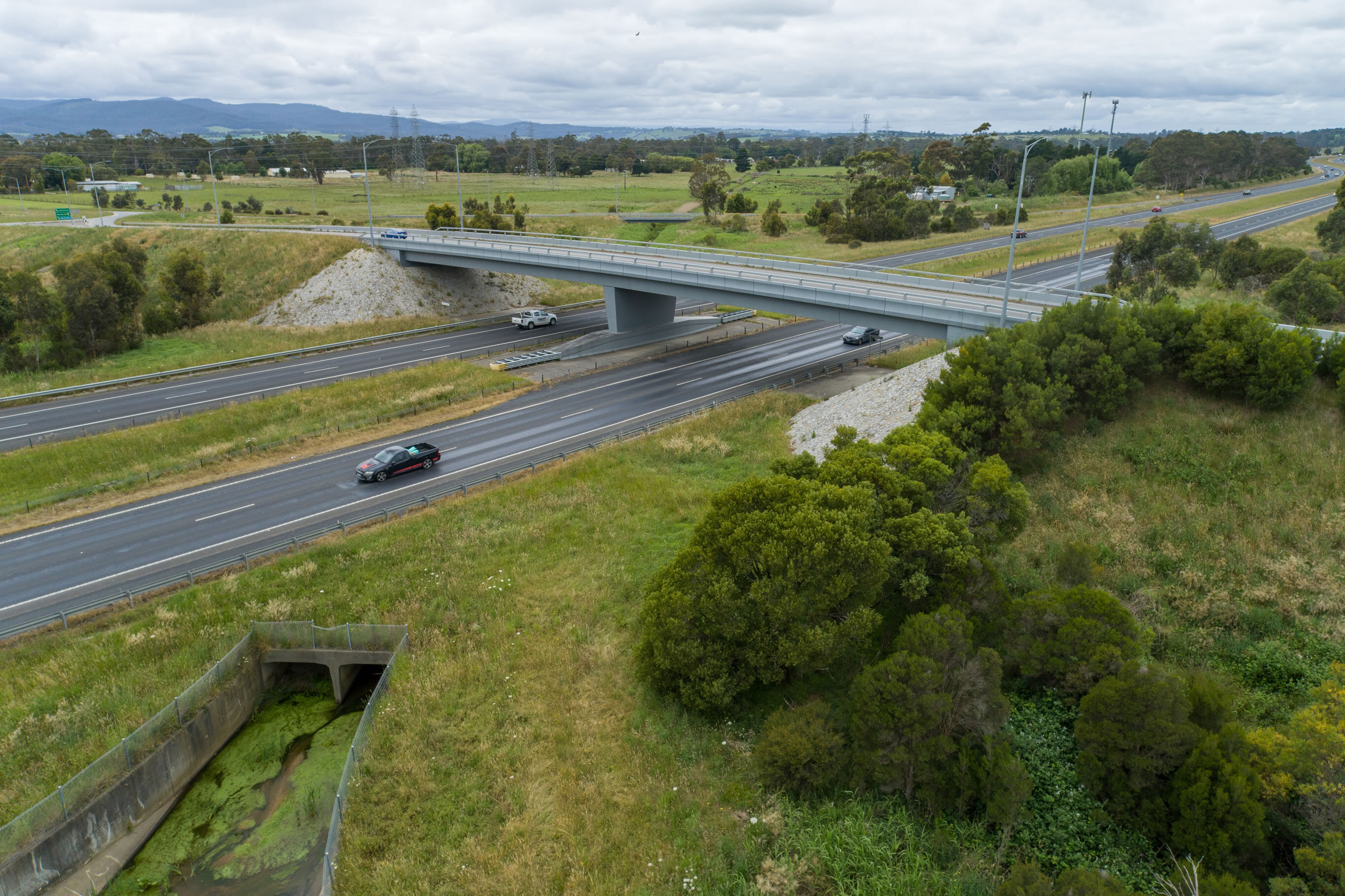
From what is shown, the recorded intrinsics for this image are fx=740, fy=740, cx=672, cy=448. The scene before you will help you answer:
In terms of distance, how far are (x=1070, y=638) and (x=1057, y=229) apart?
100 m

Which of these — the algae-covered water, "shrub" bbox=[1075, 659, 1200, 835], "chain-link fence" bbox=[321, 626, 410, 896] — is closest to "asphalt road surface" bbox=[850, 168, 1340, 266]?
"shrub" bbox=[1075, 659, 1200, 835]

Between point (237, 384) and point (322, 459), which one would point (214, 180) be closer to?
point (237, 384)

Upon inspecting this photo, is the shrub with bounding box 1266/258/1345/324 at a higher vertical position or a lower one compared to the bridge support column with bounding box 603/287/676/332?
higher

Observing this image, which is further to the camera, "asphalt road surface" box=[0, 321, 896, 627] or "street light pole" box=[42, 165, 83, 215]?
"street light pole" box=[42, 165, 83, 215]

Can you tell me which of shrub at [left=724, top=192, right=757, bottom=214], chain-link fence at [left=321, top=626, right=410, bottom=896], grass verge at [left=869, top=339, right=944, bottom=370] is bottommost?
chain-link fence at [left=321, top=626, right=410, bottom=896]

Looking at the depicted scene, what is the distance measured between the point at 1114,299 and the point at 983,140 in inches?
5029

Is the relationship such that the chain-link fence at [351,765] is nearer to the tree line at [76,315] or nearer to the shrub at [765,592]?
the shrub at [765,592]

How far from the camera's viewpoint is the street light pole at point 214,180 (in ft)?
301

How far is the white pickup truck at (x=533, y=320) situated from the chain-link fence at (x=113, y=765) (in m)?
47.4

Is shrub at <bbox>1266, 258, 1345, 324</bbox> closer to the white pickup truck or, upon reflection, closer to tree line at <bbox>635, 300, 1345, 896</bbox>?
tree line at <bbox>635, 300, 1345, 896</bbox>

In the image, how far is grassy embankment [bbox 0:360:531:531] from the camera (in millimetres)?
35125

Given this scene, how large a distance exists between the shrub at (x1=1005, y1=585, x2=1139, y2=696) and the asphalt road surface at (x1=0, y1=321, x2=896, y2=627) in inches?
1005

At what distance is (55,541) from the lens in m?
30.5

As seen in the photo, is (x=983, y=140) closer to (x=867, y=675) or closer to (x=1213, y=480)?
(x=1213, y=480)
